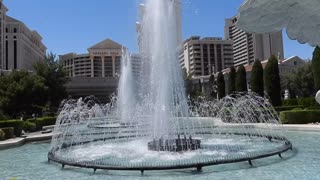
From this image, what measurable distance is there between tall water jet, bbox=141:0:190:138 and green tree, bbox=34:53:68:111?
26396 millimetres

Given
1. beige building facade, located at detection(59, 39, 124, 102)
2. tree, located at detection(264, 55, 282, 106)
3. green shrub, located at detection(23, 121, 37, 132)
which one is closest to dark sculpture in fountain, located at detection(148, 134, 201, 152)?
green shrub, located at detection(23, 121, 37, 132)

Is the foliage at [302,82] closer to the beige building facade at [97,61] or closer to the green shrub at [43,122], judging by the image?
the green shrub at [43,122]

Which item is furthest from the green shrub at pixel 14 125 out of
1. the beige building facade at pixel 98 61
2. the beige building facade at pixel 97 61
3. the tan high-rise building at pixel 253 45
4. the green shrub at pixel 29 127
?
the beige building facade at pixel 98 61

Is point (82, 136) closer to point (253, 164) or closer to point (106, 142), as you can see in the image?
point (106, 142)

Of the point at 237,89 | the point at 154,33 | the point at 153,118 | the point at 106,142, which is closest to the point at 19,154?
the point at 106,142

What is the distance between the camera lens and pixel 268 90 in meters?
34.8

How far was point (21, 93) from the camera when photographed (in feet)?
116

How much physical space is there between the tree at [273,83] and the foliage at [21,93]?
2096 cm

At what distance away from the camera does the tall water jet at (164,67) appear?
46.0 ft

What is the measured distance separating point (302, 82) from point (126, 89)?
3449 cm

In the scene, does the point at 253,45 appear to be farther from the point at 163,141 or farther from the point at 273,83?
the point at 163,141

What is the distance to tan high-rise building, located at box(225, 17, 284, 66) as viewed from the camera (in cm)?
11750

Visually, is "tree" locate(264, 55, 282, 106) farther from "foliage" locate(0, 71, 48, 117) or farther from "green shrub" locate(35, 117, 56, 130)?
"foliage" locate(0, 71, 48, 117)

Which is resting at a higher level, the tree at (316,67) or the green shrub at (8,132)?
the tree at (316,67)
